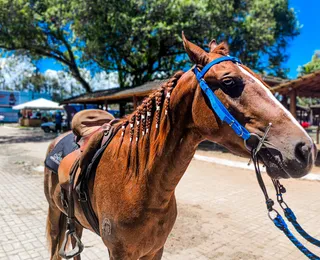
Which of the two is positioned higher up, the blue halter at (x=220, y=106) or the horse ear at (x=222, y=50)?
the horse ear at (x=222, y=50)

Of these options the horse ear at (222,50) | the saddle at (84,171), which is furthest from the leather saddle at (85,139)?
the horse ear at (222,50)

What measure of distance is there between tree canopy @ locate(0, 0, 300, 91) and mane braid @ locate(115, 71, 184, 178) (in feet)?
41.7

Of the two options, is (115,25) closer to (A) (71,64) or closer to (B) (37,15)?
(B) (37,15)

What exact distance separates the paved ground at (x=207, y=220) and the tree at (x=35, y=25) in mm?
12705

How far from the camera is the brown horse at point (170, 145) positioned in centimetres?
112

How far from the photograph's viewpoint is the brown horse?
112 centimetres

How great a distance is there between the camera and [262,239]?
12.5 feet

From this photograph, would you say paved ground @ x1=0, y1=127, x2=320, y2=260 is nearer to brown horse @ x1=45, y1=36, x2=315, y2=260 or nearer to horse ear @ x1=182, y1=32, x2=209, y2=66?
brown horse @ x1=45, y1=36, x2=315, y2=260

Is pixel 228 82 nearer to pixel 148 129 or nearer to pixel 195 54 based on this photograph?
pixel 195 54

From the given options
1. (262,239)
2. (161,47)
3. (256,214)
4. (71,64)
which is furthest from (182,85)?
(71,64)

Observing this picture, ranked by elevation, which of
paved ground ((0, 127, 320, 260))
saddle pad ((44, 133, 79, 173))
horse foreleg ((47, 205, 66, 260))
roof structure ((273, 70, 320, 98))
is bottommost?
paved ground ((0, 127, 320, 260))

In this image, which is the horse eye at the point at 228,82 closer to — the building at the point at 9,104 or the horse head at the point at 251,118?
the horse head at the point at 251,118

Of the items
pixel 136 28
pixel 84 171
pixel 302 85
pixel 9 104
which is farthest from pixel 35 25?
pixel 9 104

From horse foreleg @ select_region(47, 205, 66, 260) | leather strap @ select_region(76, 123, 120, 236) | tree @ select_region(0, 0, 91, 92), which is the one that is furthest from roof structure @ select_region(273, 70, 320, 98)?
tree @ select_region(0, 0, 91, 92)
